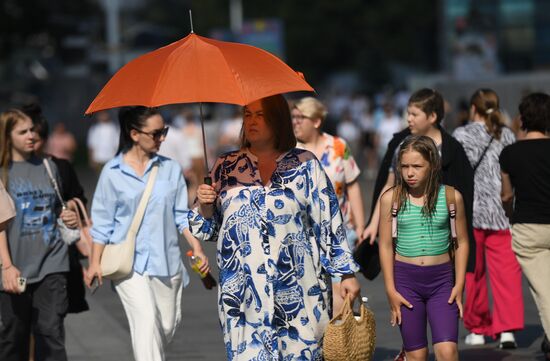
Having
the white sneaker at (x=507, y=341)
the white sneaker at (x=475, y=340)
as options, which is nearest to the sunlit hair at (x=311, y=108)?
the white sneaker at (x=475, y=340)

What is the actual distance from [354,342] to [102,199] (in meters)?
2.31

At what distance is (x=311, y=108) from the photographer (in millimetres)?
9656

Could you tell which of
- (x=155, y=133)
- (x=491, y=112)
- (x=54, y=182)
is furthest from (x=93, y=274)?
(x=491, y=112)

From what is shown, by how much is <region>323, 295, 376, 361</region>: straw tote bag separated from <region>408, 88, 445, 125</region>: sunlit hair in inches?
109

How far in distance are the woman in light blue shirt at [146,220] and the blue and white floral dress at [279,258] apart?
1.65 meters

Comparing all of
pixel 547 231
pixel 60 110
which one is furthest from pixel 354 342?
pixel 60 110

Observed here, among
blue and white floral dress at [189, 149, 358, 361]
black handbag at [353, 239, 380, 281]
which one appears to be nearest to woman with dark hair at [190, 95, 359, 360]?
blue and white floral dress at [189, 149, 358, 361]

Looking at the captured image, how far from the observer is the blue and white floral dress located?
5934 millimetres

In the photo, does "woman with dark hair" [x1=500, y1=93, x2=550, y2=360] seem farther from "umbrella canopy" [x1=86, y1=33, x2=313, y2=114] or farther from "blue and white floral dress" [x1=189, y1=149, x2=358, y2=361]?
"umbrella canopy" [x1=86, y1=33, x2=313, y2=114]

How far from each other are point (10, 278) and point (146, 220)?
32.3 inches

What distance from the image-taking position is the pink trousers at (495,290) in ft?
31.4

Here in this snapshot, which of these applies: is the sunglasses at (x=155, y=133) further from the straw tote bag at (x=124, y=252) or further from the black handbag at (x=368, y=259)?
the black handbag at (x=368, y=259)

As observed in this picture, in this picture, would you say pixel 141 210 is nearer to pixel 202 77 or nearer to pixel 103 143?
pixel 202 77

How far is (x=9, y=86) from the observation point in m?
73.1
